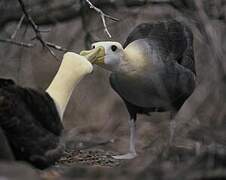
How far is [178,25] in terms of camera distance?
27.3ft

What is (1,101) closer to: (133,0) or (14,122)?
(14,122)

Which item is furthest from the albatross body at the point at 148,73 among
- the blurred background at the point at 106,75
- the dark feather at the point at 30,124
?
the dark feather at the point at 30,124

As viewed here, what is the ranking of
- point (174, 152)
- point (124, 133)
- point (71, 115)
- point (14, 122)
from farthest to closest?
point (71, 115) → point (124, 133) → point (14, 122) → point (174, 152)

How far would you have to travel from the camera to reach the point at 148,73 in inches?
294

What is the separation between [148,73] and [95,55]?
0.73 metres

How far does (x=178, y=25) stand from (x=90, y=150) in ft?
6.35

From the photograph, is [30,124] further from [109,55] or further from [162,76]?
[162,76]

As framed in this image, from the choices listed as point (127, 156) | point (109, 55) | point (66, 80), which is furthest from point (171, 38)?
point (66, 80)

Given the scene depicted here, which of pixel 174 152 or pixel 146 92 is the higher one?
pixel 174 152

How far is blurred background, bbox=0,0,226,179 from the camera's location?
177 inches

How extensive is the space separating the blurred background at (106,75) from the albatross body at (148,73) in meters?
0.19

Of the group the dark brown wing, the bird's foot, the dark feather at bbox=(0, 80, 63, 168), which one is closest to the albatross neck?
the dark feather at bbox=(0, 80, 63, 168)

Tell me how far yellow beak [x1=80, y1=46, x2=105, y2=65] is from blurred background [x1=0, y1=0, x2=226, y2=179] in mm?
512

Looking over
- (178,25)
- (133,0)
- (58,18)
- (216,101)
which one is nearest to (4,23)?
(58,18)
